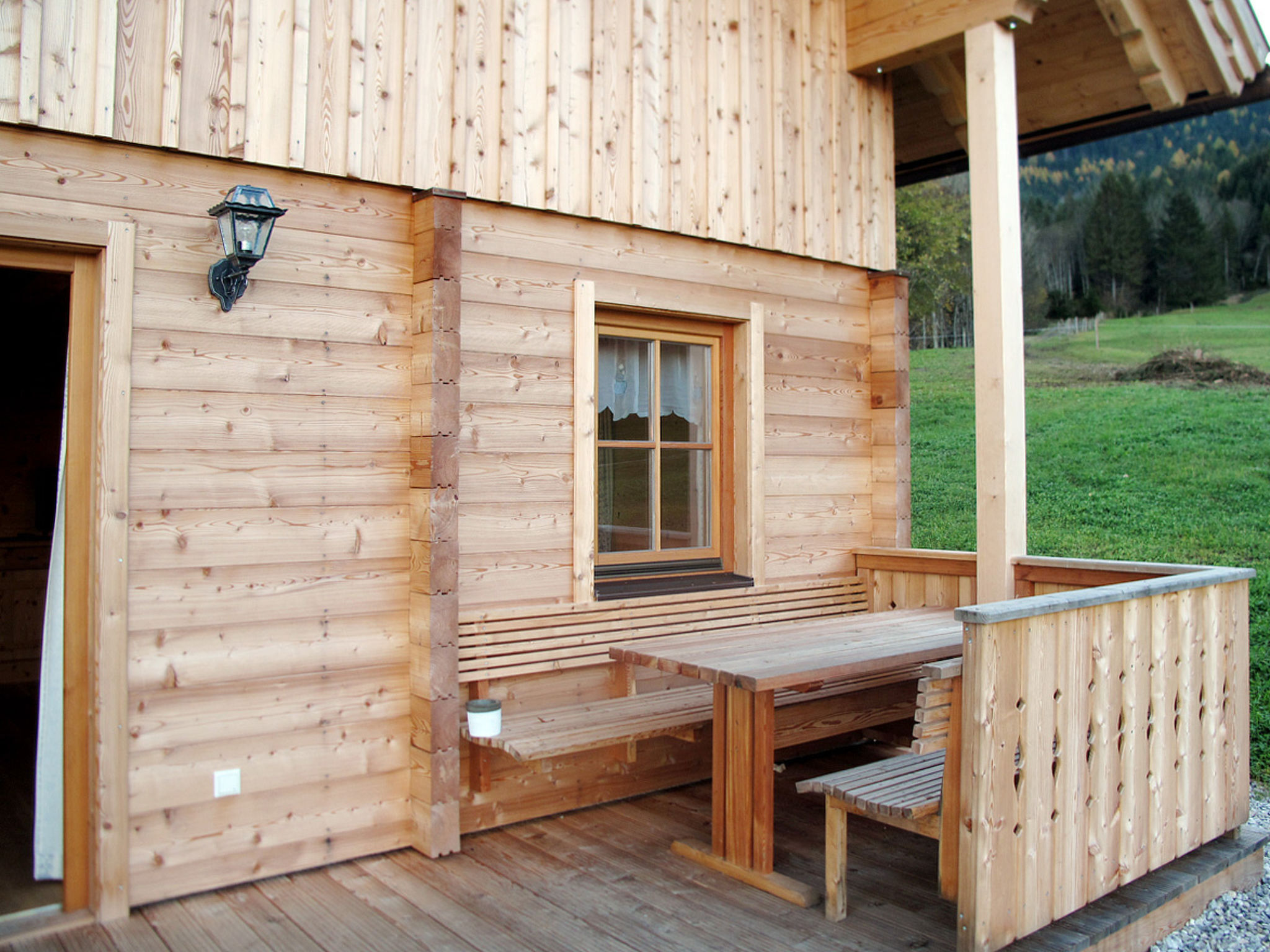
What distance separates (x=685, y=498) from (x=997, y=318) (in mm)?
1567

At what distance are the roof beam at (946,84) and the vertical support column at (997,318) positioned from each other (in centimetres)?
80

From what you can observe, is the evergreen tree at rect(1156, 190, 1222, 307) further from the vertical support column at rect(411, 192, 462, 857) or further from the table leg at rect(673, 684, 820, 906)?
the vertical support column at rect(411, 192, 462, 857)

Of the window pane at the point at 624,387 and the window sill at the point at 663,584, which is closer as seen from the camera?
the window sill at the point at 663,584

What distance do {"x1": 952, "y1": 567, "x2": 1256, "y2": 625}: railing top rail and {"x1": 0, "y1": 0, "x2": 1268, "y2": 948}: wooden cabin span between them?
0.08 feet

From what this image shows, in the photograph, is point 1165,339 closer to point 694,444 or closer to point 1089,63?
point 1089,63

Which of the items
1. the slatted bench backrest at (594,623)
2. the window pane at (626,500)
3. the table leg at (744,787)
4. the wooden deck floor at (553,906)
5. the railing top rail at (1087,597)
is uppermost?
the window pane at (626,500)

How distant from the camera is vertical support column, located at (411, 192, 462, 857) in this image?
11.6ft

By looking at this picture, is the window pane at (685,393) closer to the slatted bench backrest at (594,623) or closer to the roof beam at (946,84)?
the slatted bench backrest at (594,623)

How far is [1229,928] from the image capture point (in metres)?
3.23

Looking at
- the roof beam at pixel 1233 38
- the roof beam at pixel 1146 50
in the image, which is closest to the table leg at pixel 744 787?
the roof beam at pixel 1146 50

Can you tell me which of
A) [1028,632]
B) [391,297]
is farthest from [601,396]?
[1028,632]

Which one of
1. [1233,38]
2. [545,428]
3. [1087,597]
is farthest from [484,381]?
[1233,38]

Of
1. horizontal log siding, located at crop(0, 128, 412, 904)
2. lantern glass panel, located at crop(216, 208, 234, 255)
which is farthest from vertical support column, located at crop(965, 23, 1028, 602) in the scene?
A: lantern glass panel, located at crop(216, 208, 234, 255)

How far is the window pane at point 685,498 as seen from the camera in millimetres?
4555
